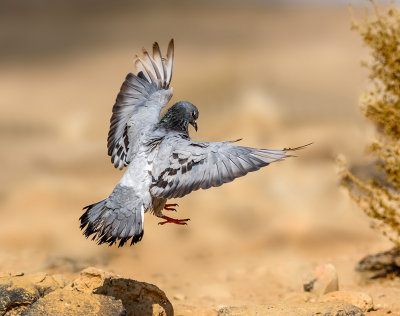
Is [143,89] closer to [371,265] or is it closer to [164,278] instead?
[164,278]

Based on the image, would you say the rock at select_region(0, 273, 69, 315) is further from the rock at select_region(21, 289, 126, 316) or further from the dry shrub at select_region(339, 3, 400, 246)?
the dry shrub at select_region(339, 3, 400, 246)

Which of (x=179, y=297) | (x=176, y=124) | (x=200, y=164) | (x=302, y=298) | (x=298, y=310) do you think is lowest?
(x=298, y=310)

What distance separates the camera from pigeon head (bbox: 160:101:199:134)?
21.5 feet

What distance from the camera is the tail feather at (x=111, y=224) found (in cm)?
571

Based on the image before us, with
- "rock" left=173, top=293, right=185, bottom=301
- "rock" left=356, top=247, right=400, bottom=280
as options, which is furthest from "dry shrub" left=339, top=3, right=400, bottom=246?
"rock" left=173, top=293, right=185, bottom=301

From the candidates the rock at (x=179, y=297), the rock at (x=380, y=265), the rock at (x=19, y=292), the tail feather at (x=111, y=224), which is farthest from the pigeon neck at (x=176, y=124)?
the rock at (x=380, y=265)

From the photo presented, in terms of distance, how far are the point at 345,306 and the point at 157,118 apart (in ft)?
9.94

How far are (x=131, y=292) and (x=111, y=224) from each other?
4.59 ft

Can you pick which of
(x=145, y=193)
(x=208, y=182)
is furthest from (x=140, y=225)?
(x=208, y=182)

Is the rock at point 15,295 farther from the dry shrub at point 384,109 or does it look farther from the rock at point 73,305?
the dry shrub at point 384,109

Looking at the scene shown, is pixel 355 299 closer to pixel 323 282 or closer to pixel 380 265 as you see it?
pixel 323 282

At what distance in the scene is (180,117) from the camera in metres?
6.54

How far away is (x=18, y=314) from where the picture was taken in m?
6.11

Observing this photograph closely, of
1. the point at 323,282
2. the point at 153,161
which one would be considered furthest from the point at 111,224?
the point at 323,282
